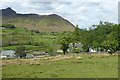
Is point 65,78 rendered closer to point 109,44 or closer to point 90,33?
point 109,44

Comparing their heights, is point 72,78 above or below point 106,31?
below

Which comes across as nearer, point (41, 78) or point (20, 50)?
point (41, 78)

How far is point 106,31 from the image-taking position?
4085 inches

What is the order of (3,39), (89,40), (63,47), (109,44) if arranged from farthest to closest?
(3,39) → (89,40) → (63,47) → (109,44)

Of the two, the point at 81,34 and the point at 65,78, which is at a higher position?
the point at 81,34

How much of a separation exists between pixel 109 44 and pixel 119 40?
4.91 metres

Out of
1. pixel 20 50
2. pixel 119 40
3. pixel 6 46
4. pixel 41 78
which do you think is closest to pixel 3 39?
pixel 6 46

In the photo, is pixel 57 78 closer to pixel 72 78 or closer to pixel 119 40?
pixel 72 78

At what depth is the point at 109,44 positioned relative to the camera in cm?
8038

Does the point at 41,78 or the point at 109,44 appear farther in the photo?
the point at 109,44

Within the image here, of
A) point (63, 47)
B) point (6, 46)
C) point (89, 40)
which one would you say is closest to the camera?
point (63, 47)

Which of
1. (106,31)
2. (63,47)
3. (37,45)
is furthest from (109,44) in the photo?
(37,45)

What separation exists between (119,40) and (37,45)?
9027cm

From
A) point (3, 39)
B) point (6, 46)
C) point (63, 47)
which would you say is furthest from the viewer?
point (3, 39)
